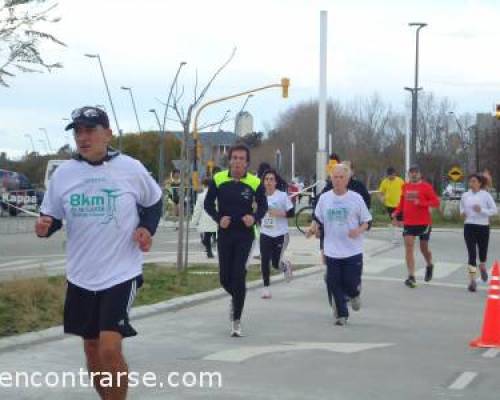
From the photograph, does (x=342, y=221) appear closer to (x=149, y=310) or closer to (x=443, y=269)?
(x=149, y=310)

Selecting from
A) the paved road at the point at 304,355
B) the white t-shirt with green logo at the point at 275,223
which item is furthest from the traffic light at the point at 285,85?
the paved road at the point at 304,355

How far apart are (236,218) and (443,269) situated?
920 cm

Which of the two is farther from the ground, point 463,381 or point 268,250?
point 268,250

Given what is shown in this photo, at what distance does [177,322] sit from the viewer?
11.0 m

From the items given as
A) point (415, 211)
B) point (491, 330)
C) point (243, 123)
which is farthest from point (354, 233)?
point (243, 123)

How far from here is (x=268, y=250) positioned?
1380 centimetres

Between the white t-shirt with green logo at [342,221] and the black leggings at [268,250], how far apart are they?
257cm

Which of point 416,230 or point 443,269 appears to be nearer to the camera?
point 416,230

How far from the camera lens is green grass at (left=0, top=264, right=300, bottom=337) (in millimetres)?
10086

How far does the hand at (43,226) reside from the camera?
6124 millimetres

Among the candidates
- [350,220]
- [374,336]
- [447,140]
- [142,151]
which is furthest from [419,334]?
[447,140]

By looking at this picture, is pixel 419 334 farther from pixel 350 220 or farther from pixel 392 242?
pixel 392 242

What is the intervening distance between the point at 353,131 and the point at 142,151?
1715cm

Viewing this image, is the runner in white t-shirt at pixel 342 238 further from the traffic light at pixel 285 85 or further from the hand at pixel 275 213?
the traffic light at pixel 285 85
